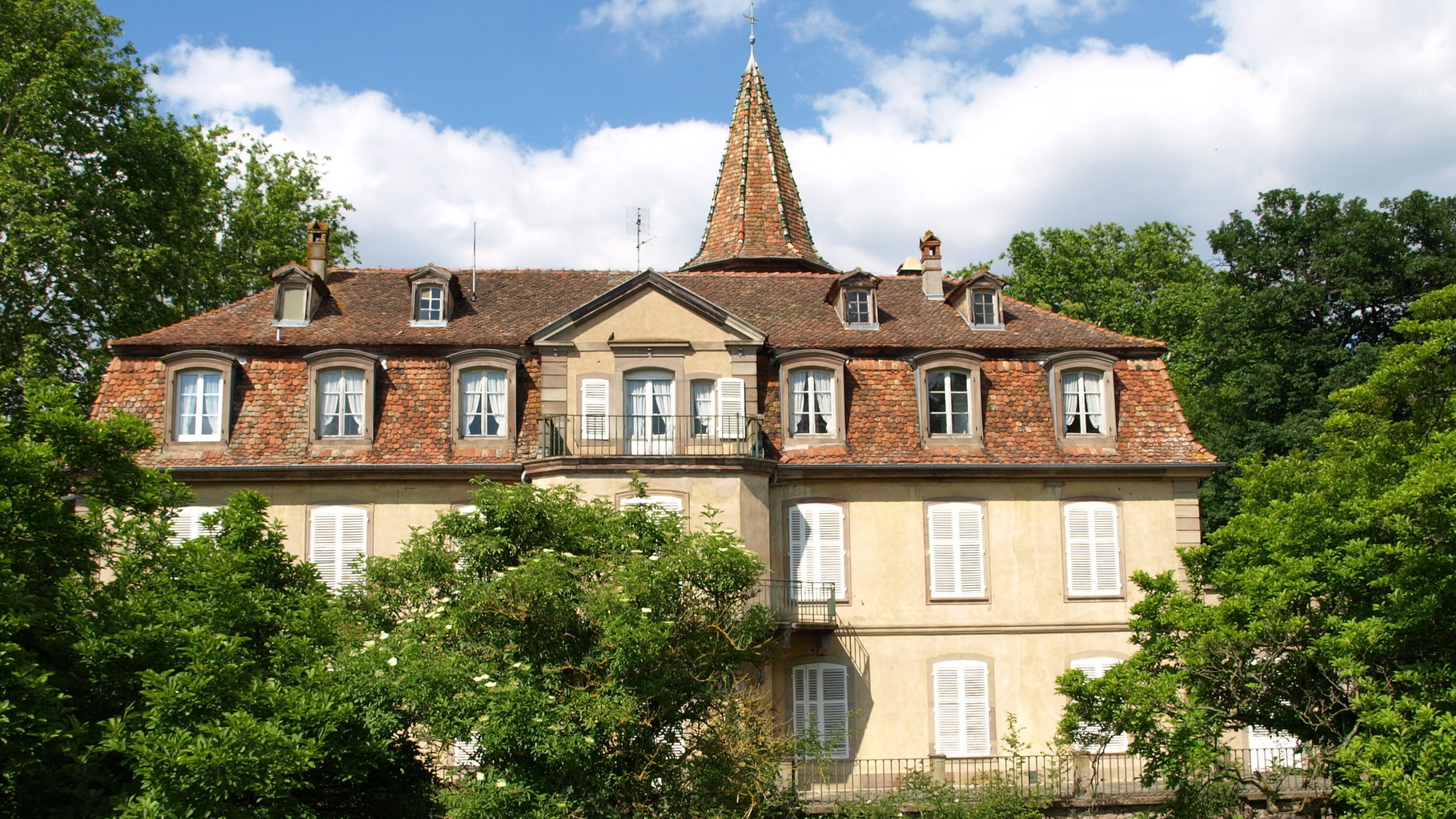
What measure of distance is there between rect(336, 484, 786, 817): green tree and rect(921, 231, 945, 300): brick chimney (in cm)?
1254

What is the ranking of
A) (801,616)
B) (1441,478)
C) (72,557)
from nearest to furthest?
(72,557) → (1441,478) → (801,616)

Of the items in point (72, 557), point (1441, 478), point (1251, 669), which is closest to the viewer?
point (72, 557)

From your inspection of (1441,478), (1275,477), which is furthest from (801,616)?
(1441,478)

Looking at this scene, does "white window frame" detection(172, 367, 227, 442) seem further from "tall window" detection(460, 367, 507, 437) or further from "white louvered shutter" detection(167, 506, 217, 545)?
"tall window" detection(460, 367, 507, 437)

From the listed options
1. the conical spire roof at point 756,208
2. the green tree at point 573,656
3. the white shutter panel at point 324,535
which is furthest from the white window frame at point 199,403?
the conical spire roof at point 756,208

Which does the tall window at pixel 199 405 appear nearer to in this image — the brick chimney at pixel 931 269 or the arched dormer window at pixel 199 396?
the arched dormer window at pixel 199 396

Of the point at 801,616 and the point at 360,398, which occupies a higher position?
the point at 360,398

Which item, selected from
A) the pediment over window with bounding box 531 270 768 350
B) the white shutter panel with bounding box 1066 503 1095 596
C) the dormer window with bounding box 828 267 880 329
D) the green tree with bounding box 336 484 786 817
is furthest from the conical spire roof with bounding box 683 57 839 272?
the green tree with bounding box 336 484 786 817

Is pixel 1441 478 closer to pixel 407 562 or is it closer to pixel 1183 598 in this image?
pixel 1183 598

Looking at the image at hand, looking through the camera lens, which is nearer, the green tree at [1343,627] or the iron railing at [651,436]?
the green tree at [1343,627]

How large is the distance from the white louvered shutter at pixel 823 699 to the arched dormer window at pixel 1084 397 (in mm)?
6391

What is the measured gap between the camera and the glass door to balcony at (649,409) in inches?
984

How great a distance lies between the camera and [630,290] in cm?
2558

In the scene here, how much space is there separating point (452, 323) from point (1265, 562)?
15739mm
